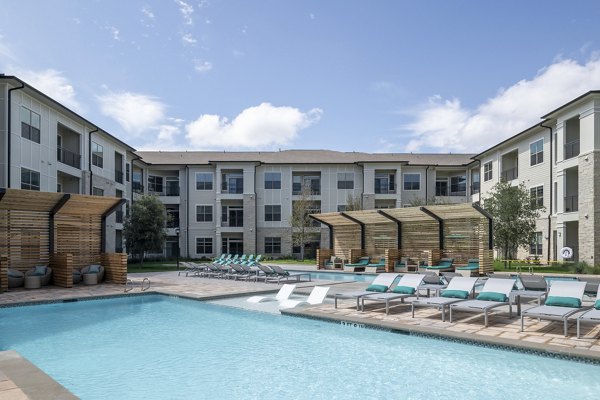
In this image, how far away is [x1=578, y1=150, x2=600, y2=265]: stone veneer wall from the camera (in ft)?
76.6

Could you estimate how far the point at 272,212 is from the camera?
41.4 m

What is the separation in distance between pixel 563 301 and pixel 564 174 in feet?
66.6

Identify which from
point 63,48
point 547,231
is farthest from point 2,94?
point 547,231

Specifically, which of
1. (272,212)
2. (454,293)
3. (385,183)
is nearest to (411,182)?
(385,183)

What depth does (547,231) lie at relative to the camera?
28500 mm

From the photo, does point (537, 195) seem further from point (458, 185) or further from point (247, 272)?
point (247, 272)

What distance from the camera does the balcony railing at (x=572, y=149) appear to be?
26094 millimetres

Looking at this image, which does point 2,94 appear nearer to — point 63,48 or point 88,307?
point 63,48

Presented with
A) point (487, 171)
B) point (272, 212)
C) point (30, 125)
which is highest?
point (30, 125)

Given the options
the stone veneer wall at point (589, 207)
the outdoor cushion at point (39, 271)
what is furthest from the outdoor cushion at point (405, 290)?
the stone veneer wall at point (589, 207)

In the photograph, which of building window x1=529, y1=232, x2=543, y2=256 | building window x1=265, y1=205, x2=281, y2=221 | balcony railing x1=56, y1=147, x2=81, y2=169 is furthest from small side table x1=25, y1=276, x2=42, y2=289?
building window x1=529, y1=232, x2=543, y2=256

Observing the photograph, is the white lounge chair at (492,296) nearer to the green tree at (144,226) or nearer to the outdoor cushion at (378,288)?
the outdoor cushion at (378,288)

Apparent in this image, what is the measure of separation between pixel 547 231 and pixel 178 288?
22.9 m

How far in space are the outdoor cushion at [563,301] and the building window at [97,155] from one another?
28265 mm
